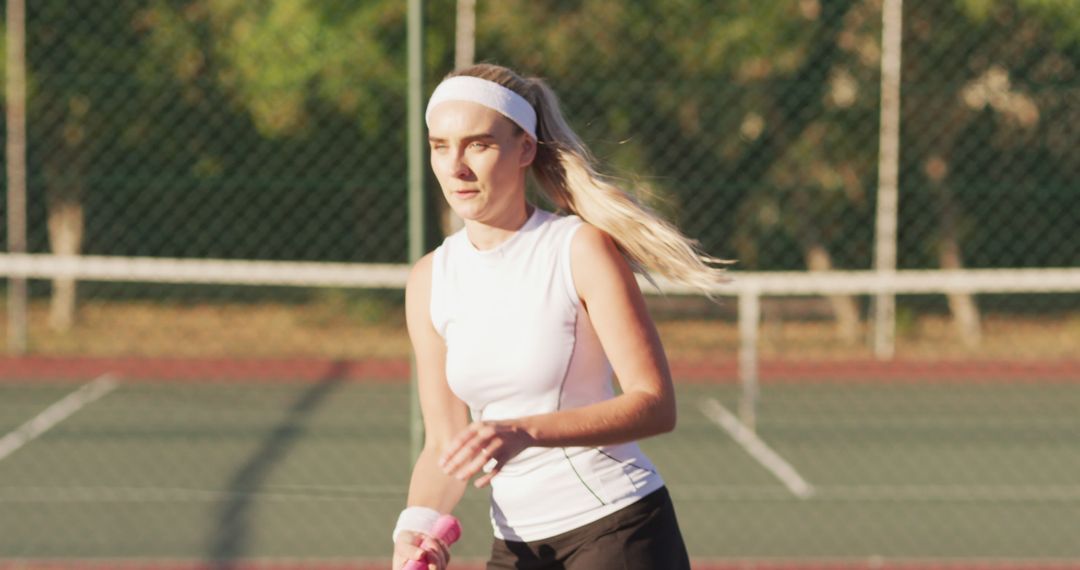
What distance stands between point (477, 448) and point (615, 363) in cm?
36

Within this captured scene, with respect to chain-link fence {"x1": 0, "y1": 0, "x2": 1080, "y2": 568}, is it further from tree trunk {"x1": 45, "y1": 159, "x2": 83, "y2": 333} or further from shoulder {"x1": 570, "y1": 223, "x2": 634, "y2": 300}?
shoulder {"x1": 570, "y1": 223, "x2": 634, "y2": 300}

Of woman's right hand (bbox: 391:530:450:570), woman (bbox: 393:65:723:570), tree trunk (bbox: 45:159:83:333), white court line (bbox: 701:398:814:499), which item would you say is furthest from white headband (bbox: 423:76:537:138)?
tree trunk (bbox: 45:159:83:333)

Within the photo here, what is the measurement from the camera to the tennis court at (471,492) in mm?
6199

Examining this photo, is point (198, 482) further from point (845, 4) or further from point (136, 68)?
point (845, 4)

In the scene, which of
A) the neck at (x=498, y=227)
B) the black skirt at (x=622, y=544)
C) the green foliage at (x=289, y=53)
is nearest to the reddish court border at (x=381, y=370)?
the green foliage at (x=289, y=53)

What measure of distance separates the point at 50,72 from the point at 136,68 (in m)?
0.88

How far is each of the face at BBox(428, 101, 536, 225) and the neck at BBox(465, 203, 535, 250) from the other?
0.03m

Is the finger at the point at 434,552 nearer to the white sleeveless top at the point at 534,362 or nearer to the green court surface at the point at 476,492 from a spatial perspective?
the white sleeveless top at the point at 534,362

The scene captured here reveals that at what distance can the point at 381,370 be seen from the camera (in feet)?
42.3

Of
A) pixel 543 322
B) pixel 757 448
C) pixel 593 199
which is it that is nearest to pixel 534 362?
pixel 543 322

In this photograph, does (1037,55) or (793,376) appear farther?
(793,376)

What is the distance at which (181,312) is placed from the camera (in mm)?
12406

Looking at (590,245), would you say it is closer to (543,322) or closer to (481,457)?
(543,322)

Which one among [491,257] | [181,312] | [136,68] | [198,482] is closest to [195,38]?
[136,68]
